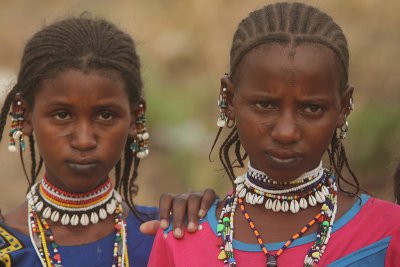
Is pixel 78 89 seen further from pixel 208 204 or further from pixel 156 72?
pixel 156 72

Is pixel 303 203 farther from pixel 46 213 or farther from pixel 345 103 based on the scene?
pixel 46 213

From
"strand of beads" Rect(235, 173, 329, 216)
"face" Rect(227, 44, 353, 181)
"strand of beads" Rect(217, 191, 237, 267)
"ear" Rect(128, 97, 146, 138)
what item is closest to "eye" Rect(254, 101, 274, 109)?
"face" Rect(227, 44, 353, 181)

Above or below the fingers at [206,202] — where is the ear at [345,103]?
above

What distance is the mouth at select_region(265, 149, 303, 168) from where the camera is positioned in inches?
98.3

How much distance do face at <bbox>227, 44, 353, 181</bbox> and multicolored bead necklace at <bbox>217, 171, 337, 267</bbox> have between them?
0.20m

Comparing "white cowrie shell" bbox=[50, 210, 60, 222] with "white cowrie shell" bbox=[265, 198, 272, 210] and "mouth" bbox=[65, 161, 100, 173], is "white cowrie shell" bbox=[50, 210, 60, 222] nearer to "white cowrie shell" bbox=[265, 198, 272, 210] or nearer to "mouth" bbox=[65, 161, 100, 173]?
"mouth" bbox=[65, 161, 100, 173]

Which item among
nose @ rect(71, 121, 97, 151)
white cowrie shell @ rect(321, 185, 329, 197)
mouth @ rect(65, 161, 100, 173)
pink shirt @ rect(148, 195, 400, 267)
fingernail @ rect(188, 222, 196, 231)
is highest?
nose @ rect(71, 121, 97, 151)

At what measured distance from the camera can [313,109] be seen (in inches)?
98.7

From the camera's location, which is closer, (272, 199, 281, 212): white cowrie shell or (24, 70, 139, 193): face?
(272, 199, 281, 212): white cowrie shell

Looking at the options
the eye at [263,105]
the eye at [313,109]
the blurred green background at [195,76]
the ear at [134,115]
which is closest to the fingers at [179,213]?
the ear at [134,115]

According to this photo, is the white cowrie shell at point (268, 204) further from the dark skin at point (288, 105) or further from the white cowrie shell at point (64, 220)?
the white cowrie shell at point (64, 220)

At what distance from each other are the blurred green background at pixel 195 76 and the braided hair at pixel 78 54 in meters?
2.49

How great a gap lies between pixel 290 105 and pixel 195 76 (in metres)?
5.31

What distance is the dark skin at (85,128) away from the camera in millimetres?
2947
